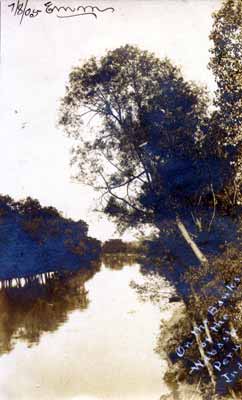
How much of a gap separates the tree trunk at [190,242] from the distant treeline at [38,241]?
563 millimetres

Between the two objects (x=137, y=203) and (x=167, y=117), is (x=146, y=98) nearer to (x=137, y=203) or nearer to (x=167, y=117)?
(x=167, y=117)

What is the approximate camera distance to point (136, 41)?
233 cm

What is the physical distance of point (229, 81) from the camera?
2.38 m

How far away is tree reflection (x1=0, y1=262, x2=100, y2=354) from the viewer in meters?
2.18

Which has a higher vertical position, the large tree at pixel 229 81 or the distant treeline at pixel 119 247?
the large tree at pixel 229 81

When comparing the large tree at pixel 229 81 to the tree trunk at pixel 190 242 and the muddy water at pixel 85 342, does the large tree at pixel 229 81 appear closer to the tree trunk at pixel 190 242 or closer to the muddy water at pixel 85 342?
the tree trunk at pixel 190 242

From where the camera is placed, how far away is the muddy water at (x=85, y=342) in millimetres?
2164

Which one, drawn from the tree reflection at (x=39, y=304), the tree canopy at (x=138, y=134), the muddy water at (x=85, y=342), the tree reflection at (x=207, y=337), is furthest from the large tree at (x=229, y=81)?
the tree reflection at (x=39, y=304)

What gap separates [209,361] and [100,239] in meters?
1.07
